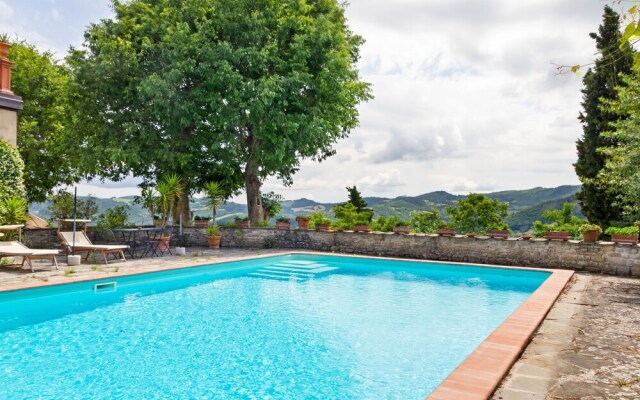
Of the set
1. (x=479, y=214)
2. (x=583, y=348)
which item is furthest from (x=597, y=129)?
(x=583, y=348)

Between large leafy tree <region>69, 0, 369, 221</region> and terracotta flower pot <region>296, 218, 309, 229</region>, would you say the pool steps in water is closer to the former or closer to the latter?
terracotta flower pot <region>296, 218, 309, 229</region>

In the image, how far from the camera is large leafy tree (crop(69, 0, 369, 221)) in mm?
16578

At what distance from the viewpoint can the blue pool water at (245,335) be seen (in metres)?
4.70

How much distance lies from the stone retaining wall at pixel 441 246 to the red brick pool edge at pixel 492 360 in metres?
6.29

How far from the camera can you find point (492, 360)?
403cm

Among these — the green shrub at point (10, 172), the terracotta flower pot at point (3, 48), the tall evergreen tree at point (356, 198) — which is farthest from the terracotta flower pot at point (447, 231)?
the terracotta flower pot at point (3, 48)

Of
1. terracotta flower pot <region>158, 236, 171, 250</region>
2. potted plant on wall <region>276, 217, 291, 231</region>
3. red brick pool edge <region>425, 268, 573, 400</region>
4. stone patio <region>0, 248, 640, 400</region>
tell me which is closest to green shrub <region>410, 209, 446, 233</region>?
potted plant on wall <region>276, 217, 291, 231</region>

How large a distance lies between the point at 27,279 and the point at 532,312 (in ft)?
31.7

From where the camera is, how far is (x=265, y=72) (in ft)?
58.6

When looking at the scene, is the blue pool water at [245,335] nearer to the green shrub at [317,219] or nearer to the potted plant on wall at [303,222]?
the potted plant on wall at [303,222]

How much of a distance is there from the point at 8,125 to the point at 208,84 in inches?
265

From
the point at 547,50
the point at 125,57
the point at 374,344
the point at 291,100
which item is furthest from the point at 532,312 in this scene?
the point at 125,57

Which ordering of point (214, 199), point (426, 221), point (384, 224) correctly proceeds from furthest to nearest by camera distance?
point (426, 221) → point (384, 224) → point (214, 199)

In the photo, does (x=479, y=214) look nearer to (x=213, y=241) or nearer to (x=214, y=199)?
(x=213, y=241)
